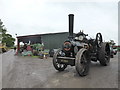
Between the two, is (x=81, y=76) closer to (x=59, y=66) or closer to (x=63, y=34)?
(x=59, y=66)

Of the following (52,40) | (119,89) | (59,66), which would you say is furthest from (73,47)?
(52,40)

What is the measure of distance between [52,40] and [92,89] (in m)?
11.0

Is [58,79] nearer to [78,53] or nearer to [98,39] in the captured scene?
[78,53]

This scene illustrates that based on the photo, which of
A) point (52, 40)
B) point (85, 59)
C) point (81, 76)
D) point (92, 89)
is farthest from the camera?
point (52, 40)

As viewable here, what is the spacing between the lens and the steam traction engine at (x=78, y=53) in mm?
4284

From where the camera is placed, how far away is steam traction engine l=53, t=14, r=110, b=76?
4284 mm

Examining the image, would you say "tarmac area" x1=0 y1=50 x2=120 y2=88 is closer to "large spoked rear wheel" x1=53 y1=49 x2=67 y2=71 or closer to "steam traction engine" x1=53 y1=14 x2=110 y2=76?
"large spoked rear wheel" x1=53 y1=49 x2=67 y2=71

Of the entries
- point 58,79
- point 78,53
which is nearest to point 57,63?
point 58,79

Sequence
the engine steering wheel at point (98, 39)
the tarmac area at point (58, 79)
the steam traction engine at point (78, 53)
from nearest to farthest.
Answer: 1. the tarmac area at point (58, 79)
2. the steam traction engine at point (78, 53)
3. the engine steering wheel at point (98, 39)

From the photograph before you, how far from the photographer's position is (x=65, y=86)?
3266mm

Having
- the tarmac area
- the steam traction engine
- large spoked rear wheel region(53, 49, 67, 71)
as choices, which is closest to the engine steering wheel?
the steam traction engine

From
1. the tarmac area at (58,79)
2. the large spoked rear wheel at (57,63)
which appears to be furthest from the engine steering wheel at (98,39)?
the large spoked rear wheel at (57,63)

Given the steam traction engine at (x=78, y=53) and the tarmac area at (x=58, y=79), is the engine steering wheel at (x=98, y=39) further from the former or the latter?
the tarmac area at (x=58, y=79)

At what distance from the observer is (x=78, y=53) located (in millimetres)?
4109
